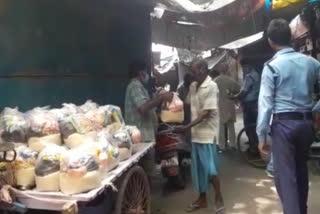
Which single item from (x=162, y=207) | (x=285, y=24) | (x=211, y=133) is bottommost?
(x=162, y=207)

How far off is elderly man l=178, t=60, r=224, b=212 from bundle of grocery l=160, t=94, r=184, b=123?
0.89 feet

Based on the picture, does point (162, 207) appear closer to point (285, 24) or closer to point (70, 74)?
point (70, 74)

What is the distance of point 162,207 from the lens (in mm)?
5953

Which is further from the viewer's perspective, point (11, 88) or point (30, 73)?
point (30, 73)

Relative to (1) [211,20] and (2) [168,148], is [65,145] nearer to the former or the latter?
(2) [168,148]

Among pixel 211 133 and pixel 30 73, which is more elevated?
pixel 30 73

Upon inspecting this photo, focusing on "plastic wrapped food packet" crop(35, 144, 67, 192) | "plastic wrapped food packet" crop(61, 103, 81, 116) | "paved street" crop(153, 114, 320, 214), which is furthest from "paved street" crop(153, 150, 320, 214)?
"plastic wrapped food packet" crop(35, 144, 67, 192)

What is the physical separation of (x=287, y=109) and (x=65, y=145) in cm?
204

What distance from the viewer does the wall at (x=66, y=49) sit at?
4.54 meters

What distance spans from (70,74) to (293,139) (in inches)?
121

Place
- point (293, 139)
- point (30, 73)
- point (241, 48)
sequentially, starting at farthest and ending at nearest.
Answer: point (241, 48)
point (30, 73)
point (293, 139)

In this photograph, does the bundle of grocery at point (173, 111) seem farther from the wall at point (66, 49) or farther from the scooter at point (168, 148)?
the wall at point (66, 49)

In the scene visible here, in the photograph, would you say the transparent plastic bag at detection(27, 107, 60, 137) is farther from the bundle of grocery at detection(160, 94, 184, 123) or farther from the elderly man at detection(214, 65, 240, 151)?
the elderly man at detection(214, 65, 240, 151)

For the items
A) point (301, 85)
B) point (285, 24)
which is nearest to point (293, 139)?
point (301, 85)
